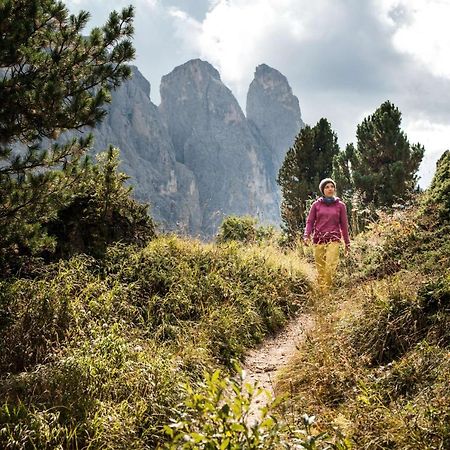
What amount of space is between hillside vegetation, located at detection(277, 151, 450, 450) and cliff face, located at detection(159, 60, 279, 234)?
145944mm

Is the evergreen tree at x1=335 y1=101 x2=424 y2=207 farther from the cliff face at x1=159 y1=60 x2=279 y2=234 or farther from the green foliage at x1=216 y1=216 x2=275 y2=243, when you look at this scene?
the cliff face at x1=159 y1=60 x2=279 y2=234

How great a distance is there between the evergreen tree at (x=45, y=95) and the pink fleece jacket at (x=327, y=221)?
3.96m

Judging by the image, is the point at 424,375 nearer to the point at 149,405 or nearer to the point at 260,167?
the point at 149,405

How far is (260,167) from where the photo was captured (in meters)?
177

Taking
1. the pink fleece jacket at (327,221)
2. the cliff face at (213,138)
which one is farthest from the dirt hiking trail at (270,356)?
the cliff face at (213,138)

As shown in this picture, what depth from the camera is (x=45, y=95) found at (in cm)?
429

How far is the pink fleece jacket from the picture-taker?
7508mm

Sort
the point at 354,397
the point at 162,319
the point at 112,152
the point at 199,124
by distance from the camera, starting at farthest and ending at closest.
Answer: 1. the point at 199,124
2. the point at 112,152
3. the point at 162,319
4. the point at 354,397

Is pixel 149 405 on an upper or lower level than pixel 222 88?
lower

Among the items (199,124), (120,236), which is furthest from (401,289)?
(199,124)

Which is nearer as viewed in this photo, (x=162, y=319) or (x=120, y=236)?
(x=162, y=319)

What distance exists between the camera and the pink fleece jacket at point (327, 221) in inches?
296

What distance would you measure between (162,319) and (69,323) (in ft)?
3.70

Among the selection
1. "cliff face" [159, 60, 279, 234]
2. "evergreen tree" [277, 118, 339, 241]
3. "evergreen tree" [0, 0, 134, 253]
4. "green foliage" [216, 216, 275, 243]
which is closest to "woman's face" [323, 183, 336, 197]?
"evergreen tree" [0, 0, 134, 253]
